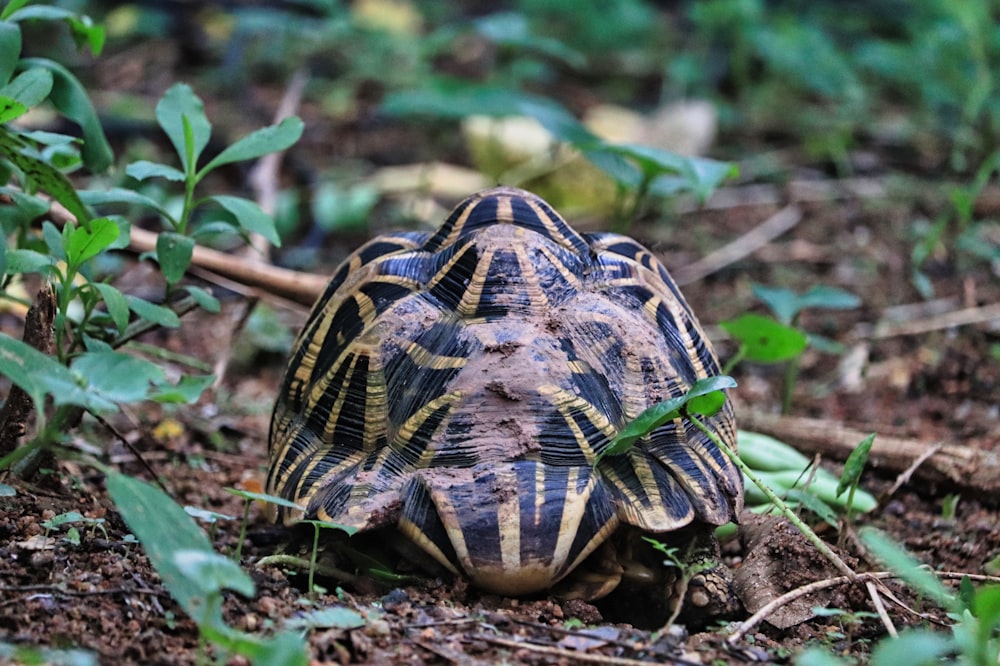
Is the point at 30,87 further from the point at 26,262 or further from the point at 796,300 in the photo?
the point at 796,300

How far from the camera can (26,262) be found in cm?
231

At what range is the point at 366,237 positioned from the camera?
6.26 metres

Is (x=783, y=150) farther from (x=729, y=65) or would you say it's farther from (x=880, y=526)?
(x=880, y=526)

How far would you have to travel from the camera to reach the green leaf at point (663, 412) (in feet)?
6.78

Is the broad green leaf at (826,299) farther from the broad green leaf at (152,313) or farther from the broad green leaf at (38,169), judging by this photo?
the broad green leaf at (38,169)

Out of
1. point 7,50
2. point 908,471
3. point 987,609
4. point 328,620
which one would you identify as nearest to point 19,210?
point 7,50

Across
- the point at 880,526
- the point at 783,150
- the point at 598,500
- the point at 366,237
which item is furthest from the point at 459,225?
the point at 783,150

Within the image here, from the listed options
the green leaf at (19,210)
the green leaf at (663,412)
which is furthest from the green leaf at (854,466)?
the green leaf at (19,210)

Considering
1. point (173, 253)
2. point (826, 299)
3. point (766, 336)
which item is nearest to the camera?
point (173, 253)

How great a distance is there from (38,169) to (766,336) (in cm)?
225

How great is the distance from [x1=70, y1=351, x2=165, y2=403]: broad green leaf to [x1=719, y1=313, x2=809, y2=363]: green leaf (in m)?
2.03

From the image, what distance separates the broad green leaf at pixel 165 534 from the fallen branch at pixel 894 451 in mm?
2354

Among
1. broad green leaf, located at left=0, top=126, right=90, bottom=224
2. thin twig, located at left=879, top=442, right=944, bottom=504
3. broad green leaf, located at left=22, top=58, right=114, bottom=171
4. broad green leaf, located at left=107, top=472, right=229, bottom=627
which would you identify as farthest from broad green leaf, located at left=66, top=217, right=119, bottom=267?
thin twig, located at left=879, top=442, right=944, bottom=504

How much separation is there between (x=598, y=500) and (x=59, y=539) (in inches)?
46.1
